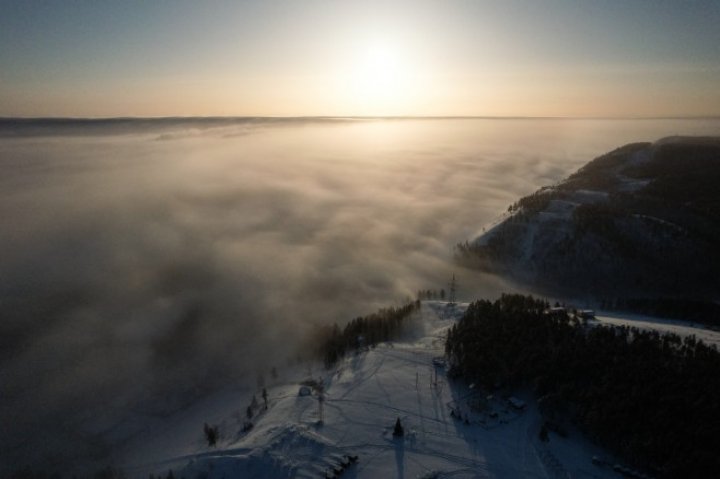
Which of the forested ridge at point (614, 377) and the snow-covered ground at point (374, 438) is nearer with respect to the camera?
the forested ridge at point (614, 377)

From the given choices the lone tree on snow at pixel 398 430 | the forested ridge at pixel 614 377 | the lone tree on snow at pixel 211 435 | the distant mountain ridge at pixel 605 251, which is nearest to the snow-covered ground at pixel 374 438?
the lone tree on snow at pixel 398 430

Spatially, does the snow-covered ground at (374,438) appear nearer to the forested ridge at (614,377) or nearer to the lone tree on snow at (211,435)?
the lone tree on snow at (211,435)

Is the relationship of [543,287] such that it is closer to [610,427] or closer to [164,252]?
[610,427]

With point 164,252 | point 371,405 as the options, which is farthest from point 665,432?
point 164,252

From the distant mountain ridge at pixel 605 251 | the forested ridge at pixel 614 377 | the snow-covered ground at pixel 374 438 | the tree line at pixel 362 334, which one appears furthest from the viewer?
the distant mountain ridge at pixel 605 251

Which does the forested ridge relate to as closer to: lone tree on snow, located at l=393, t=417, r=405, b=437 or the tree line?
the tree line
